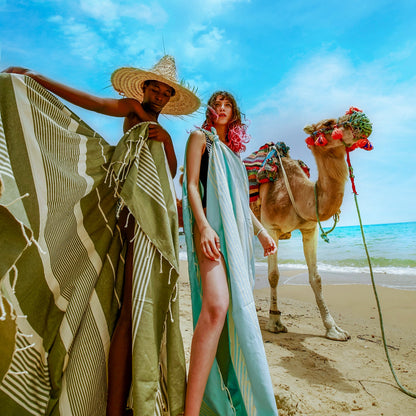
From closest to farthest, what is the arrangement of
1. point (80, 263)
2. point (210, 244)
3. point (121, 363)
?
point (121, 363)
point (80, 263)
point (210, 244)

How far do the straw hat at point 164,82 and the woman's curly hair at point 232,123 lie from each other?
0.45ft

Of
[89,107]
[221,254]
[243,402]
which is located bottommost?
[243,402]

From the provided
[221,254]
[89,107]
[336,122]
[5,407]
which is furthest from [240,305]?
[336,122]

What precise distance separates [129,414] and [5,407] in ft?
2.01

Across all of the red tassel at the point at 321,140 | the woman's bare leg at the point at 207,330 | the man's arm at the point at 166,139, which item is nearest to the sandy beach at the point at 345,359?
the woman's bare leg at the point at 207,330

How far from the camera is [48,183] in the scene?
1.54m

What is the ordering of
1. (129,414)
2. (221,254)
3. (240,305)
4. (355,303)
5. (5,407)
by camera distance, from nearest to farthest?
1. (5,407)
2. (129,414)
3. (240,305)
4. (221,254)
5. (355,303)

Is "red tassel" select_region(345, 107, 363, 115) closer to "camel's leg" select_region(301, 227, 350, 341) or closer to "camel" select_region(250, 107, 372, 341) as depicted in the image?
"camel" select_region(250, 107, 372, 341)

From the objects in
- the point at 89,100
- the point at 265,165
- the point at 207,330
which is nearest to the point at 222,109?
the point at 89,100

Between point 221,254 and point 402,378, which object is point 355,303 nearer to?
point 402,378

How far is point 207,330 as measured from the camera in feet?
5.67

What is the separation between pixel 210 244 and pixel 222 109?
3.92ft

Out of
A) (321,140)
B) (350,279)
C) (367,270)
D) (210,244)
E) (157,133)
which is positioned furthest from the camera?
(367,270)

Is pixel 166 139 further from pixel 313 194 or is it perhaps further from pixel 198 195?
pixel 313 194
